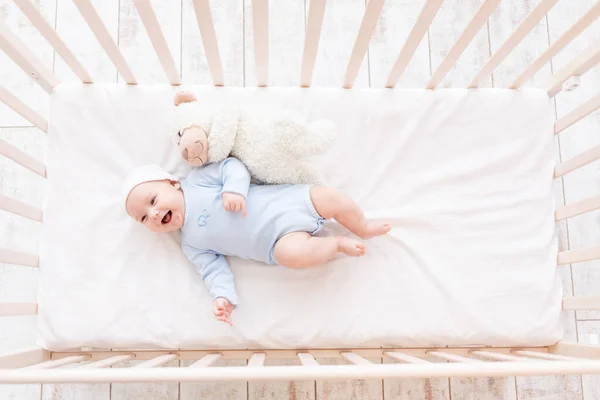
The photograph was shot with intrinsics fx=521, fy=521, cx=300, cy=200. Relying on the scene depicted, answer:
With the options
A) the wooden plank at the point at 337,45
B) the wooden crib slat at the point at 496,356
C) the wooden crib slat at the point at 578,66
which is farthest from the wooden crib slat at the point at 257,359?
the wooden crib slat at the point at 578,66

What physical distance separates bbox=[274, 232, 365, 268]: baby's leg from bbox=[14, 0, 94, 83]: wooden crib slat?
622 millimetres

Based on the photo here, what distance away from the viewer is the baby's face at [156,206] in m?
1.15

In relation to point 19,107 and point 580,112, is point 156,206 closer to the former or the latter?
point 19,107

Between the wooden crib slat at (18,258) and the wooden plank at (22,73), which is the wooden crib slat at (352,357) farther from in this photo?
the wooden plank at (22,73)

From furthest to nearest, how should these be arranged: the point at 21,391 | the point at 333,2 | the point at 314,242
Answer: the point at 333,2 < the point at 21,391 < the point at 314,242

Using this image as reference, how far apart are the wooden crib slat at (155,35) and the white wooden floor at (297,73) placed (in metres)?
0.35

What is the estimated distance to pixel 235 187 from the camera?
3.79ft

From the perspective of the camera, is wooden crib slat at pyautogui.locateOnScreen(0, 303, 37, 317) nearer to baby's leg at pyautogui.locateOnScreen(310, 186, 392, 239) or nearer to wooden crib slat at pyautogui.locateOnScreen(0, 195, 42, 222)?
wooden crib slat at pyautogui.locateOnScreen(0, 195, 42, 222)

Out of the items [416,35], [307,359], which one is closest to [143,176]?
[307,359]

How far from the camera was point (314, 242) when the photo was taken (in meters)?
1.19

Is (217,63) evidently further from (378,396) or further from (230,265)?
(378,396)

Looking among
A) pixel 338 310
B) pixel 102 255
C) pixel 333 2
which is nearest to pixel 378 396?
pixel 338 310

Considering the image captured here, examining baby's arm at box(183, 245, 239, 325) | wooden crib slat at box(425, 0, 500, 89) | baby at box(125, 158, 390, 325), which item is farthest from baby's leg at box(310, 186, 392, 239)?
wooden crib slat at box(425, 0, 500, 89)

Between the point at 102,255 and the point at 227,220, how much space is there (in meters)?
0.32
